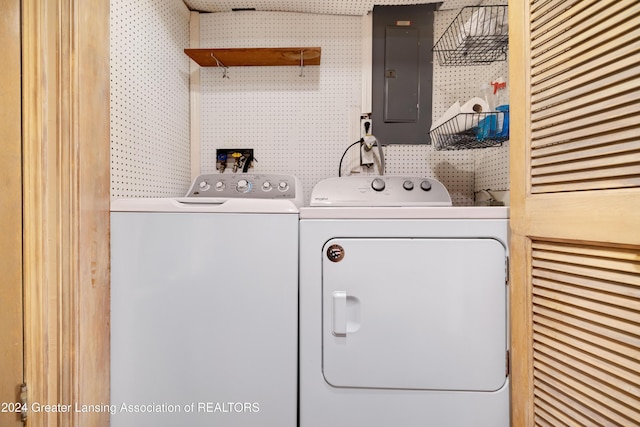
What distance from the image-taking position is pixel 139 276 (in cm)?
100

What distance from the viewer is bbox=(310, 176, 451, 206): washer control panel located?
129 centimetres

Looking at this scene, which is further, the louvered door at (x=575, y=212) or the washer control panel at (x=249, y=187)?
the washer control panel at (x=249, y=187)

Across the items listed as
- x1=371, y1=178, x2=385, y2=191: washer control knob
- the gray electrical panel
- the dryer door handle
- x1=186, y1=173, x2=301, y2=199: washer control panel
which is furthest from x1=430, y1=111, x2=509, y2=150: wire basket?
the dryer door handle

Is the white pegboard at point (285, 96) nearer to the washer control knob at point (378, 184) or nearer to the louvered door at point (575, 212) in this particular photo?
the washer control knob at point (378, 184)

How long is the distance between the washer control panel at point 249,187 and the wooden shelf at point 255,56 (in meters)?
0.64

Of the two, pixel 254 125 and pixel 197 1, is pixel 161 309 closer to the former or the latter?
pixel 254 125

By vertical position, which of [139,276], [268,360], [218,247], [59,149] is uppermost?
[59,149]

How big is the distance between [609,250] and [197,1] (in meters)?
2.04

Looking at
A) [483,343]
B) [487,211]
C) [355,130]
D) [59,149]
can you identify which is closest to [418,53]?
[355,130]

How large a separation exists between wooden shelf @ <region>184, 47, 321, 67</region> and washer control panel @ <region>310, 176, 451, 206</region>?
2.38 feet

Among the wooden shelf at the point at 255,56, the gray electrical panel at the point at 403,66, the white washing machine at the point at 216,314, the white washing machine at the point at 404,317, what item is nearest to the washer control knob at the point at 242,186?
the white washing machine at the point at 216,314

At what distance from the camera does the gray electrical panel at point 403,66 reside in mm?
1641

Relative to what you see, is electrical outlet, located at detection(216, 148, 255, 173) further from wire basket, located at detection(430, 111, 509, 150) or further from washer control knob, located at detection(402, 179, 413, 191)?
wire basket, located at detection(430, 111, 509, 150)

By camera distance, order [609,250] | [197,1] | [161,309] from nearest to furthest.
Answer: [609,250] → [161,309] → [197,1]
